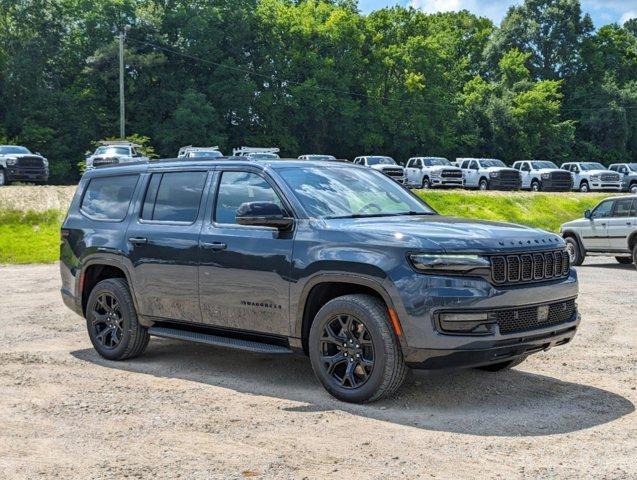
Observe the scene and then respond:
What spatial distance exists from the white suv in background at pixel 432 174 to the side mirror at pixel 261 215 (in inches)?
1532

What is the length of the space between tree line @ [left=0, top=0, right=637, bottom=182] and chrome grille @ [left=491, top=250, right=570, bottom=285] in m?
54.9

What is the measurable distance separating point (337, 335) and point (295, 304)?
0.46m

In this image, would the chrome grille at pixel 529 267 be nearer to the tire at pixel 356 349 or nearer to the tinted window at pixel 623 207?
the tire at pixel 356 349

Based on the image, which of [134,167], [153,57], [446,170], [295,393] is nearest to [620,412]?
[295,393]

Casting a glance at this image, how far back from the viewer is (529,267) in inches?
261

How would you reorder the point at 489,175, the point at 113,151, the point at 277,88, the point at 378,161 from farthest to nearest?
the point at 277,88, the point at 378,161, the point at 489,175, the point at 113,151

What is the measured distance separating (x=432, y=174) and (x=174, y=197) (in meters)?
38.5

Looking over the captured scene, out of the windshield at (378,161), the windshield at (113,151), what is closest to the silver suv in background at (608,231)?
the windshield at (113,151)

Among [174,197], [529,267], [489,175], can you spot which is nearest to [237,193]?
[174,197]

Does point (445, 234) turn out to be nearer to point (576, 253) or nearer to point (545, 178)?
point (576, 253)

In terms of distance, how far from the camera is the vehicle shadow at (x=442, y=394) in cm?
622

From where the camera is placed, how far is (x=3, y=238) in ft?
81.5

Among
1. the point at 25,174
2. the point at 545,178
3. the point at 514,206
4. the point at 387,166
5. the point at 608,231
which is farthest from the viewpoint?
the point at 545,178

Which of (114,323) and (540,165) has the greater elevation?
(540,165)
